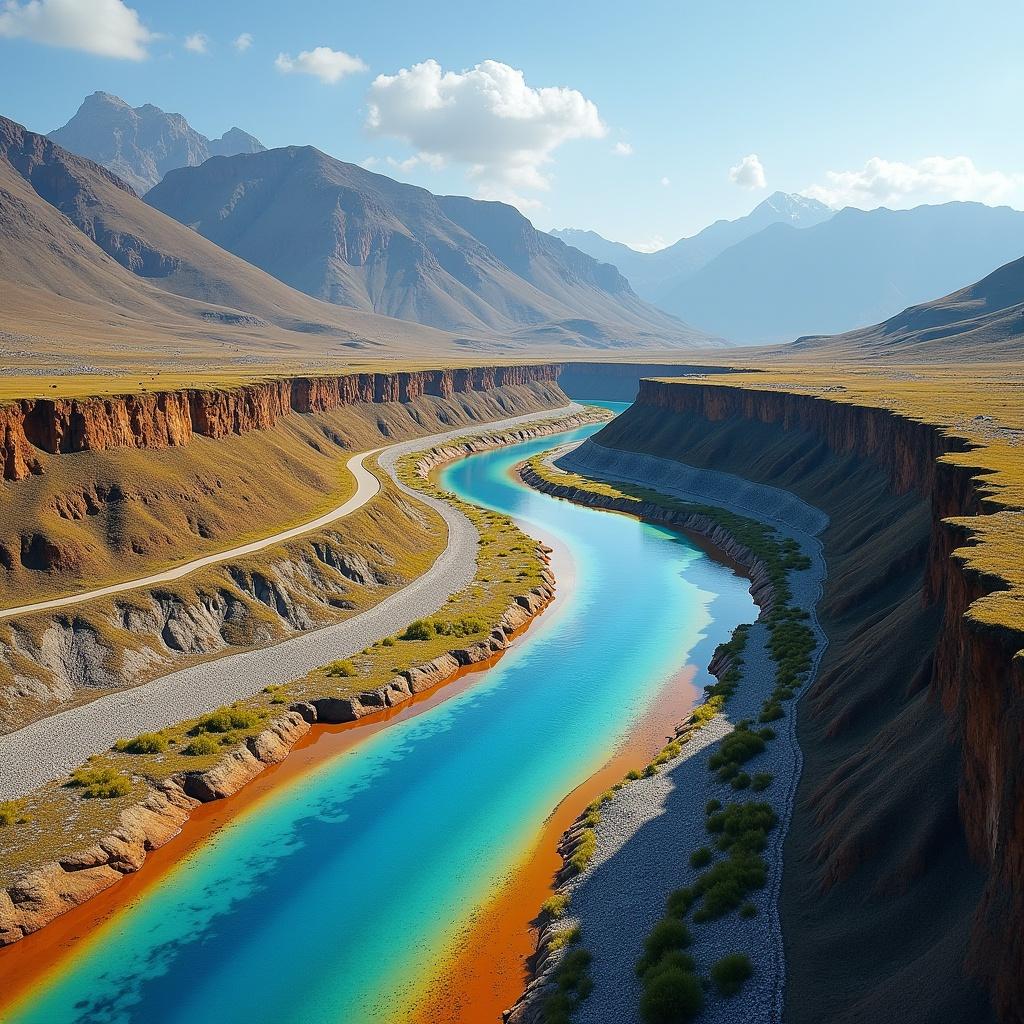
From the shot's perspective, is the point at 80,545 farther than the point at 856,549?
No

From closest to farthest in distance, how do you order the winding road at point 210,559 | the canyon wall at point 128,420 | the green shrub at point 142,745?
the green shrub at point 142,745
the winding road at point 210,559
the canyon wall at point 128,420

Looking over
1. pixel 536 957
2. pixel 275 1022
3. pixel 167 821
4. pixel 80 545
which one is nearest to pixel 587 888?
pixel 536 957

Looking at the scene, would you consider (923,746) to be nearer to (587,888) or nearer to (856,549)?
(587,888)

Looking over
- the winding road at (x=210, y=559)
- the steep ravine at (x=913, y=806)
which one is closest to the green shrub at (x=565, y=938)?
the steep ravine at (x=913, y=806)

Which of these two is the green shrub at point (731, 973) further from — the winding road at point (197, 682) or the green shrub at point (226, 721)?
the winding road at point (197, 682)

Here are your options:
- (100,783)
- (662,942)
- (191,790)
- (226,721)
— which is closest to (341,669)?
(226,721)

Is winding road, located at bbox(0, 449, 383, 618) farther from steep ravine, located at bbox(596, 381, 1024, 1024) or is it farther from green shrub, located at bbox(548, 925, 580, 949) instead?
steep ravine, located at bbox(596, 381, 1024, 1024)

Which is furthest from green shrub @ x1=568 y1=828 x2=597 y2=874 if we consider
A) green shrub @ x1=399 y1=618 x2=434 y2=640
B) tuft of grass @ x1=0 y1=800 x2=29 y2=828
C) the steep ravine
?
green shrub @ x1=399 y1=618 x2=434 y2=640
